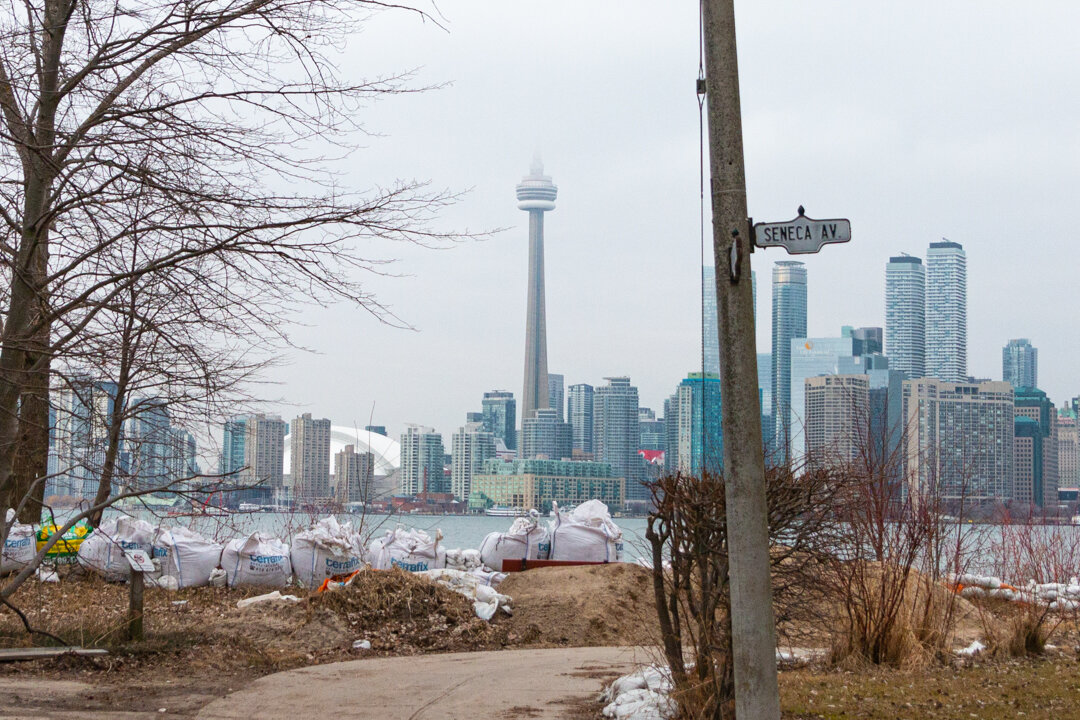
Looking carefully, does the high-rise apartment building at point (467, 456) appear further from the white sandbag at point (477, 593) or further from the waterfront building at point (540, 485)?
the white sandbag at point (477, 593)

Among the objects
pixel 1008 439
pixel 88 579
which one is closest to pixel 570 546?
pixel 88 579

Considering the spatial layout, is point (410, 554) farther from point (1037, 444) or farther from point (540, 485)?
point (540, 485)

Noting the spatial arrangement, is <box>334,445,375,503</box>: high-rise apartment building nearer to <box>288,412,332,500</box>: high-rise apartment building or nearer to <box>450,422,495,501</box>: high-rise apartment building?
<box>288,412,332,500</box>: high-rise apartment building

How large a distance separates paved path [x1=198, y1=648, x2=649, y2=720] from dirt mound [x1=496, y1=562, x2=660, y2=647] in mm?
1694

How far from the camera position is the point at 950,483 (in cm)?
1248

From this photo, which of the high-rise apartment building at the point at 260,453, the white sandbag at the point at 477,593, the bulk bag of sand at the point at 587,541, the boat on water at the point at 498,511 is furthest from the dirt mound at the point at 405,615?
→ the boat on water at the point at 498,511

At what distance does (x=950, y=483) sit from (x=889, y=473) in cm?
102

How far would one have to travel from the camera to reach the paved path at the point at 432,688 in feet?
29.7

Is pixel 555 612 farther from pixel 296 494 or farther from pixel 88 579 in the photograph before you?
pixel 296 494

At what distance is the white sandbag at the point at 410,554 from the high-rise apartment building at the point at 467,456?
140202 millimetres

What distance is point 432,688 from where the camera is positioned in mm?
10227

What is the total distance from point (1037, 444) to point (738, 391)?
218 ft

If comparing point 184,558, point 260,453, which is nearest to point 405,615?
point 260,453

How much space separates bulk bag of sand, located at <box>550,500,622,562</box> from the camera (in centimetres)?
1870
